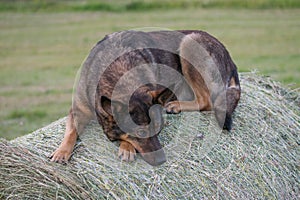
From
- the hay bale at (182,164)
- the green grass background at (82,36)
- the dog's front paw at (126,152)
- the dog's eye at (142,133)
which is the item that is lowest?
the green grass background at (82,36)

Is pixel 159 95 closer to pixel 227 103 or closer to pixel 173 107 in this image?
pixel 173 107

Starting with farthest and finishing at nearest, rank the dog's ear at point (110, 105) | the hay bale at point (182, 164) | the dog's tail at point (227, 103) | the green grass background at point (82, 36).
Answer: the green grass background at point (82, 36) < the dog's tail at point (227, 103) < the dog's ear at point (110, 105) < the hay bale at point (182, 164)

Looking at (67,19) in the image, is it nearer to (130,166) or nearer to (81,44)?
(81,44)

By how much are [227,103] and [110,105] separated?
1.47 m

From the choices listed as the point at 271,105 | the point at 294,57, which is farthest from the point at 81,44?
the point at 271,105

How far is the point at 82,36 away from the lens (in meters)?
18.0

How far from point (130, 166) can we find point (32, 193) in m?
0.81

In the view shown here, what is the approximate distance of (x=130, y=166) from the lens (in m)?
4.46

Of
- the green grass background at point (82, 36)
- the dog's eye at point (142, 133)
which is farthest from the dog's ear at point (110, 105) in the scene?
the green grass background at point (82, 36)

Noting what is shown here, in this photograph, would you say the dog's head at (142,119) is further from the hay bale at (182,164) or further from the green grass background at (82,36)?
the green grass background at (82,36)

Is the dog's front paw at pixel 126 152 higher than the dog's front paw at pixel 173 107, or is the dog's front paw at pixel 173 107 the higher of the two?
the dog's front paw at pixel 126 152

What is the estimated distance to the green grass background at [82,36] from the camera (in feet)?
38.1

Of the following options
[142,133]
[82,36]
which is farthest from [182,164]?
[82,36]

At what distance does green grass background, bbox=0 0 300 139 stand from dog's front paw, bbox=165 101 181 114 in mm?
4480
